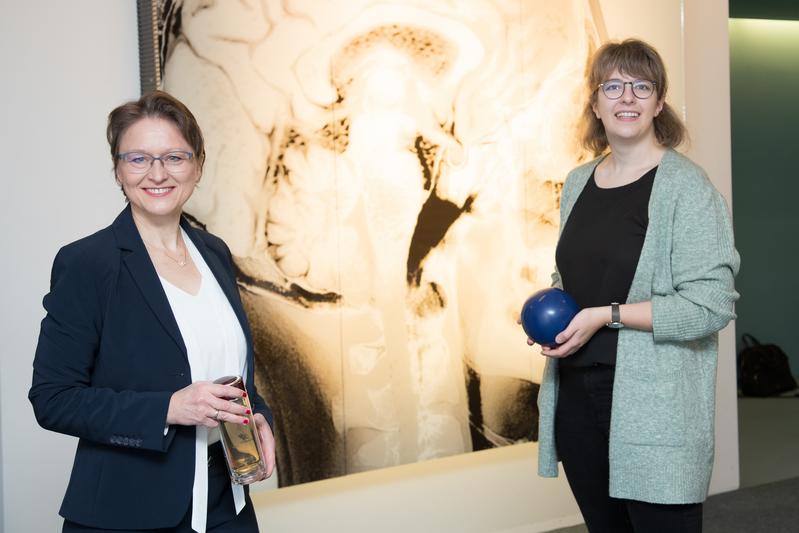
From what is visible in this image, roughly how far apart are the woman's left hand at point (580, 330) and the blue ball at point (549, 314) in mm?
19

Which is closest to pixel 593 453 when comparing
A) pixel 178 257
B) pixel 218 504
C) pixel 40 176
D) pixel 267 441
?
pixel 267 441

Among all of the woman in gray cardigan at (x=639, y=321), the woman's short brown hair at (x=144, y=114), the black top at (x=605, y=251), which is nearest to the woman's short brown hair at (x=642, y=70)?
the woman in gray cardigan at (x=639, y=321)

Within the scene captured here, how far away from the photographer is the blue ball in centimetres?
211

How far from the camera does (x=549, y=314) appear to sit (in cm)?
212

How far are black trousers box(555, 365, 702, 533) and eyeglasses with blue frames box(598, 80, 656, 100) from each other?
27.8 inches

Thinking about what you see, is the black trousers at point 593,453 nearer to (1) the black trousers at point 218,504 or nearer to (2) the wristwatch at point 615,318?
(2) the wristwatch at point 615,318

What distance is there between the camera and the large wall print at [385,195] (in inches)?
117

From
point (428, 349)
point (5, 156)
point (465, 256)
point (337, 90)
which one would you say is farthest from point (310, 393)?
point (5, 156)

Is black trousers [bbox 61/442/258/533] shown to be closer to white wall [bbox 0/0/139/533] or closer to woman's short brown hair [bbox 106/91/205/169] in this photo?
woman's short brown hair [bbox 106/91/205/169]

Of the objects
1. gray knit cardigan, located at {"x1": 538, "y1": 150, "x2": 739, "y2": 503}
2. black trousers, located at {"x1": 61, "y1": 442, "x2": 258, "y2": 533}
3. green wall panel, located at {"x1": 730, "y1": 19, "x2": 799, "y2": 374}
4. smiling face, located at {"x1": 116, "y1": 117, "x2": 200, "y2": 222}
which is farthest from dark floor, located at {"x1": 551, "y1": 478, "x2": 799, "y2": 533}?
green wall panel, located at {"x1": 730, "y1": 19, "x2": 799, "y2": 374}

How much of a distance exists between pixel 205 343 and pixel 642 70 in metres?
1.30

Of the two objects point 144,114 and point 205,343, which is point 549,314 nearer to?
point 205,343

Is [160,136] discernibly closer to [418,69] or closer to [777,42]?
[418,69]

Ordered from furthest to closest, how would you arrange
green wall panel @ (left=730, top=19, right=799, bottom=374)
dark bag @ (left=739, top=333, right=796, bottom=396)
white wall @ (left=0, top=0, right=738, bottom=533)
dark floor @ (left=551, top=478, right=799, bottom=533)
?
green wall panel @ (left=730, top=19, right=799, bottom=374)
dark bag @ (left=739, top=333, right=796, bottom=396)
dark floor @ (left=551, top=478, right=799, bottom=533)
white wall @ (left=0, top=0, right=738, bottom=533)
